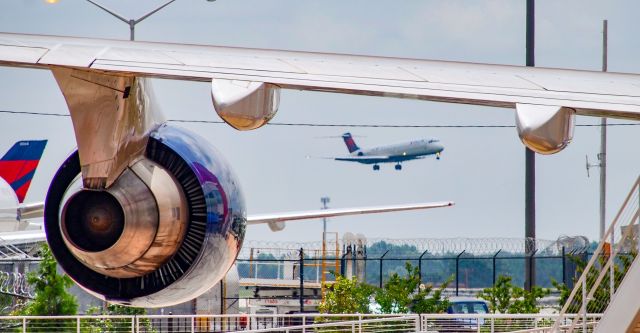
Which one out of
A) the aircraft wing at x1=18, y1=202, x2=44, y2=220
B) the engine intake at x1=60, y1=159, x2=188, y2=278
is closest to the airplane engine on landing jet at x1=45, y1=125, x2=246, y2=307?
the engine intake at x1=60, y1=159, x2=188, y2=278

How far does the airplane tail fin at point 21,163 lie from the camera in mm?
58750

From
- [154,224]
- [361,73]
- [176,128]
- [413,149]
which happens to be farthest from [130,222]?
[413,149]

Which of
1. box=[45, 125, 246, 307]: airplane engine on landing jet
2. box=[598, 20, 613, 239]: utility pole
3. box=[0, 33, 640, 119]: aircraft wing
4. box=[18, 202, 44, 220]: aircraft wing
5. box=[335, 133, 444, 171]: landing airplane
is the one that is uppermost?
box=[335, 133, 444, 171]: landing airplane

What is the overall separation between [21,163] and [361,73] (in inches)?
2189

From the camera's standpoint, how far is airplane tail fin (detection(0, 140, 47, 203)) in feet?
193

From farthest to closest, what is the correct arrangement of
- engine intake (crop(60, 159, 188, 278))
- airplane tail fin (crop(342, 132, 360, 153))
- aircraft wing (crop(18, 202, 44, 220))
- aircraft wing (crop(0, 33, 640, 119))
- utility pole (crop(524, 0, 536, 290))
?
airplane tail fin (crop(342, 132, 360, 153))
utility pole (crop(524, 0, 536, 290))
aircraft wing (crop(18, 202, 44, 220))
engine intake (crop(60, 159, 188, 278))
aircraft wing (crop(0, 33, 640, 119))

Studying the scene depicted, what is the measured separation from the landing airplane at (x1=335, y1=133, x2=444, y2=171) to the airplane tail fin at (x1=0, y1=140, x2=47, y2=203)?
3896cm

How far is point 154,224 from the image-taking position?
8758mm

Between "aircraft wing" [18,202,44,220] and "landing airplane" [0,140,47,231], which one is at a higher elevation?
"landing airplane" [0,140,47,231]

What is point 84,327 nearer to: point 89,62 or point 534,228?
A: point 534,228

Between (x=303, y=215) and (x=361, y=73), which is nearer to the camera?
(x=361, y=73)

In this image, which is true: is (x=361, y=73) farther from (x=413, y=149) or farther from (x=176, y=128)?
(x=413, y=149)

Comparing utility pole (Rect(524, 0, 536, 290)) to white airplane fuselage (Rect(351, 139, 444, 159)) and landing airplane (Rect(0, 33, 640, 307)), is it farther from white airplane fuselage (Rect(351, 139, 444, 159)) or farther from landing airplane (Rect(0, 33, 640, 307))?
white airplane fuselage (Rect(351, 139, 444, 159))

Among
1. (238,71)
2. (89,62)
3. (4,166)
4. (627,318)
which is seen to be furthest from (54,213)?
(4,166)
